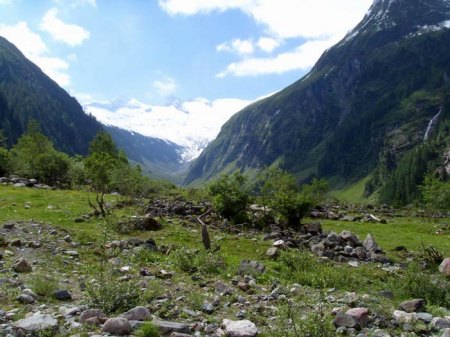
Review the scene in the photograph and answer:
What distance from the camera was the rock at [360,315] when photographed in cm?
1283

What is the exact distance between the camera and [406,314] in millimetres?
13695

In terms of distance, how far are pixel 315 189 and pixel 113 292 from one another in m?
87.5

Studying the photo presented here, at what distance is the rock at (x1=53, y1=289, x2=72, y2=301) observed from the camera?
44.8ft

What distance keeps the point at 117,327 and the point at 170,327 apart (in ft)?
4.29

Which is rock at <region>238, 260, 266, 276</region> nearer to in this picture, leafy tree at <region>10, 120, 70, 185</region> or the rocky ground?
the rocky ground

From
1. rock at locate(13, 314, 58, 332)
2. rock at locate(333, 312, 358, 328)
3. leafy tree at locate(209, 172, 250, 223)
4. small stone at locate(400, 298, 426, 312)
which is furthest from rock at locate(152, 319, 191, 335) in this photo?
leafy tree at locate(209, 172, 250, 223)

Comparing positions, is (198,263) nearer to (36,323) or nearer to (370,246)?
(36,323)

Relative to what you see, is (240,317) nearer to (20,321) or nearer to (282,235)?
(20,321)

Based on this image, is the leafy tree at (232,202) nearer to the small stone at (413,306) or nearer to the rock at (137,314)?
the small stone at (413,306)

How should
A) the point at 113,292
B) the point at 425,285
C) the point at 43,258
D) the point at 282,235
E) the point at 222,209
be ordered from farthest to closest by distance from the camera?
the point at 222,209
the point at 282,235
the point at 43,258
the point at 425,285
the point at 113,292

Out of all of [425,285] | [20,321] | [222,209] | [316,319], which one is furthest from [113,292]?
[222,209]

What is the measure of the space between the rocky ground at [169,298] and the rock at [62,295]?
3 cm

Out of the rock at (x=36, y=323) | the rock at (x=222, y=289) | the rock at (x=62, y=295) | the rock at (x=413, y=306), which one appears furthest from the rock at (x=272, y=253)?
the rock at (x=36, y=323)

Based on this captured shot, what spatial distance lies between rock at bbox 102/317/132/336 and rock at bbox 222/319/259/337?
2517mm
